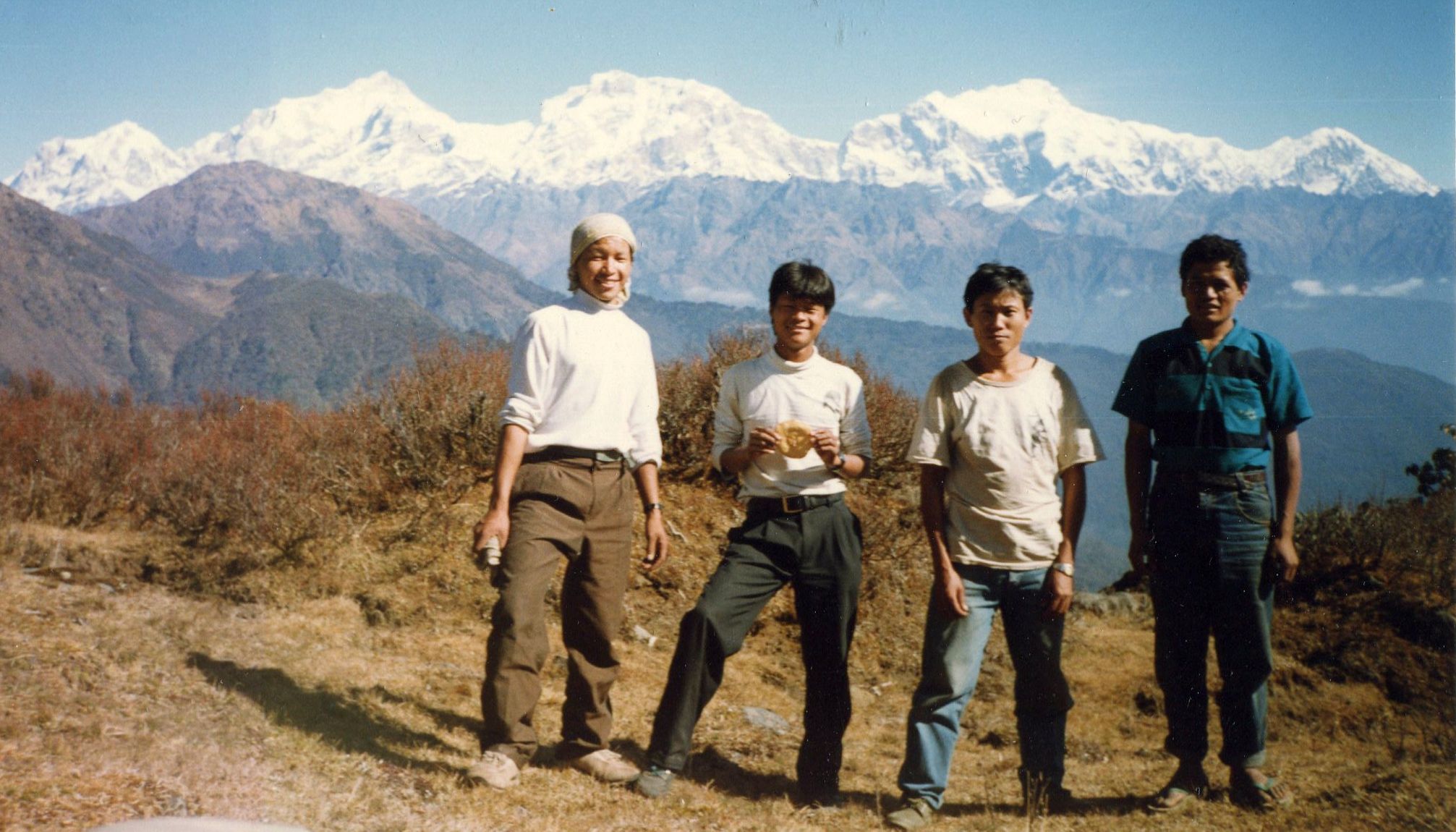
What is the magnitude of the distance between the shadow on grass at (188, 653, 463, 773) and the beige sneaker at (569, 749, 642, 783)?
426 millimetres

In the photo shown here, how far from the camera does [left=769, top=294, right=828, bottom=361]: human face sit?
3.15 meters

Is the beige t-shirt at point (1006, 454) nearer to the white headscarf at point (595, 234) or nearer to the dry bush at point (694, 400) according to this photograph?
the white headscarf at point (595, 234)

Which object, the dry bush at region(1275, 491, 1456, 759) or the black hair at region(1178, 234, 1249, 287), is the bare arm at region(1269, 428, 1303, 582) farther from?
the dry bush at region(1275, 491, 1456, 759)

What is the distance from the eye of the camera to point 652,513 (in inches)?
134

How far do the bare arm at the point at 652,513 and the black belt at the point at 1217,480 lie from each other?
1724 millimetres

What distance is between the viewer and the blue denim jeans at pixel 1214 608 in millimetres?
3121

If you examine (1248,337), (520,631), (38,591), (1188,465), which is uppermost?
(1248,337)

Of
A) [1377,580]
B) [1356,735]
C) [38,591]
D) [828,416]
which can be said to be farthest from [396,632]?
[1377,580]

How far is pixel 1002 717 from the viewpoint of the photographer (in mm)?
5320

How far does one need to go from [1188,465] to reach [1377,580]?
4.51 meters

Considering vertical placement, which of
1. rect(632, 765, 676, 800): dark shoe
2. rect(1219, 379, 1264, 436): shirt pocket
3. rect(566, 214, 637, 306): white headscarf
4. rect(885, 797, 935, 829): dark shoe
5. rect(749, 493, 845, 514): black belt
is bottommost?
rect(885, 797, 935, 829): dark shoe

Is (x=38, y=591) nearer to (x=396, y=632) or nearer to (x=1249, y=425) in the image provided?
(x=396, y=632)

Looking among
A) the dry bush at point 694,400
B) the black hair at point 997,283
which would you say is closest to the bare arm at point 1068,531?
the black hair at point 997,283

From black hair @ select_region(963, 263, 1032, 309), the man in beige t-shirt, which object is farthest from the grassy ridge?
black hair @ select_region(963, 263, 1032, 309)
